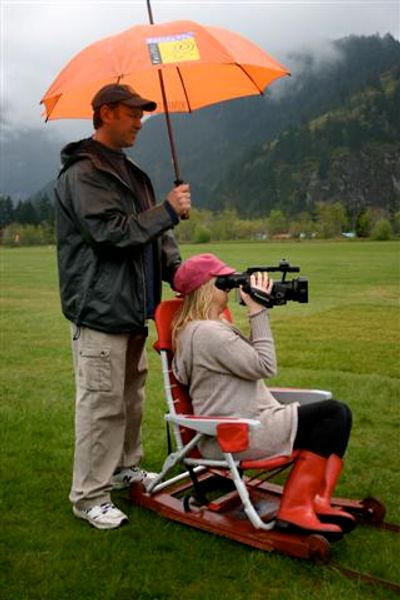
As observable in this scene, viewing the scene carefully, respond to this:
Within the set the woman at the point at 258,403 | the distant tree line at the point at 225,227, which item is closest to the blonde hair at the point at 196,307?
the woman at the point at 258,403

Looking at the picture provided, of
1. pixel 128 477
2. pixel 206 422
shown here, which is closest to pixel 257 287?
pixel 206 422

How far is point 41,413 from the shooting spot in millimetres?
7602

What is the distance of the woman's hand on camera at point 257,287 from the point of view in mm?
4363

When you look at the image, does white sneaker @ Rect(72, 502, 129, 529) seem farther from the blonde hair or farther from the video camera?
the video camera

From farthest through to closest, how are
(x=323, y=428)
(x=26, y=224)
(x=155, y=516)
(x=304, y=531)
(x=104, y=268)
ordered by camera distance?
(x=26, y=224), (x=155, y=516), (x=104, y=268), (x=323, y=428), (x=304, y=531)

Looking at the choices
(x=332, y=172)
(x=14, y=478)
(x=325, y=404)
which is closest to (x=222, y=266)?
(x=325, y=404)

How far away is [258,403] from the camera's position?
4480 mm

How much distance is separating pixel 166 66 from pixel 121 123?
0.49m

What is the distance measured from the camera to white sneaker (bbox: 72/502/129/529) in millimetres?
4742

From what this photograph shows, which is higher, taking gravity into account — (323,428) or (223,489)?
(323,428)

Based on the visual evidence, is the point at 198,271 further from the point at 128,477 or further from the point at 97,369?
the point at 128,477

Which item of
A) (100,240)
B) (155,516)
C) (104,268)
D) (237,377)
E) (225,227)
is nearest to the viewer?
(237,377)

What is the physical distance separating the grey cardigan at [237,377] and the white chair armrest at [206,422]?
134mm

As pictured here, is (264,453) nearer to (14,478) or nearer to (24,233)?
(14,478)
